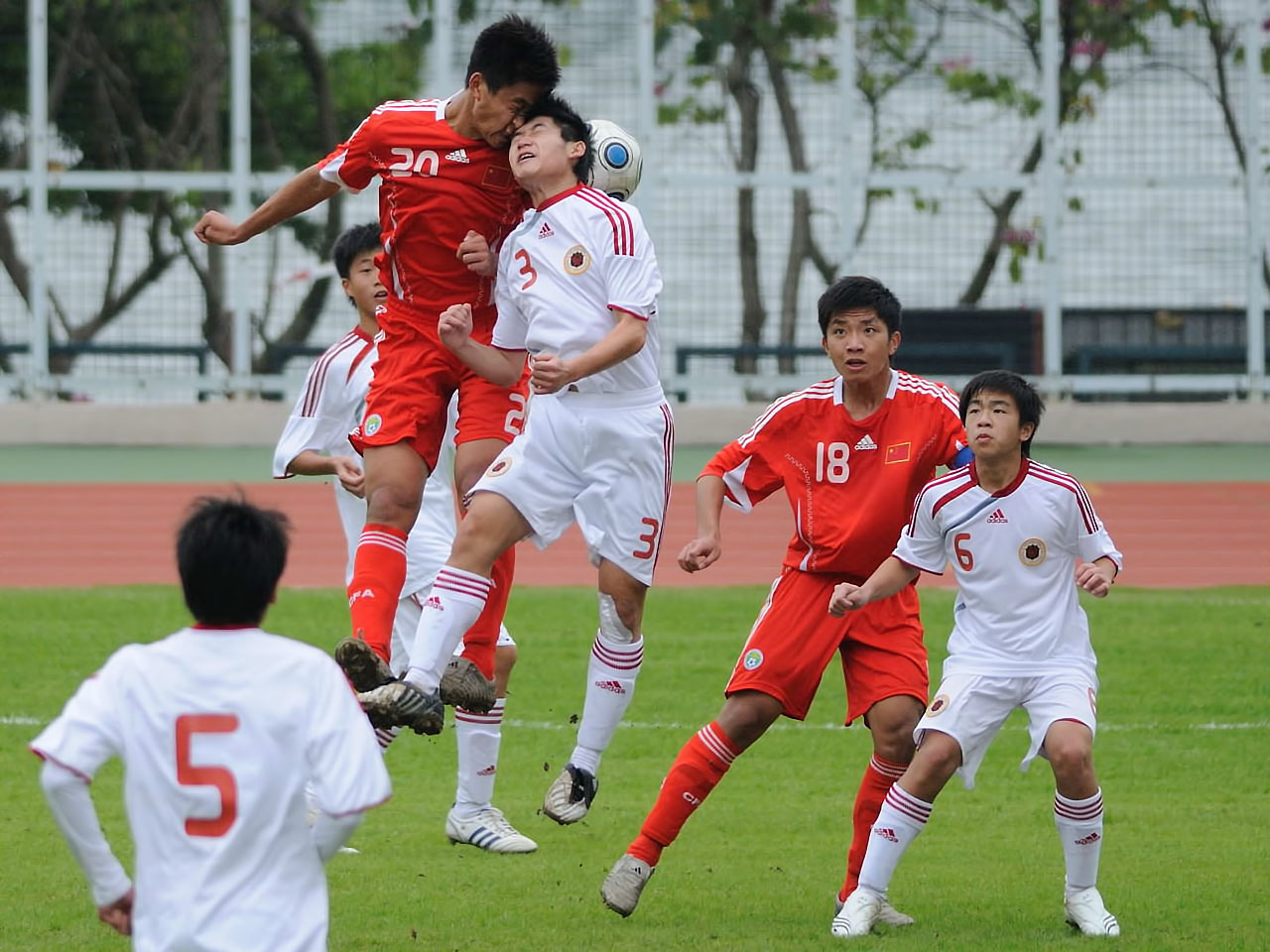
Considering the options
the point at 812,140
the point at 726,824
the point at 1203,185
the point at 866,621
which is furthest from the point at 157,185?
the point at 866,621

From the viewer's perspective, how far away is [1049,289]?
77.4 feet

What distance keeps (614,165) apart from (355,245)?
1.27m

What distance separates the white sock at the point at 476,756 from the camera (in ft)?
25.3

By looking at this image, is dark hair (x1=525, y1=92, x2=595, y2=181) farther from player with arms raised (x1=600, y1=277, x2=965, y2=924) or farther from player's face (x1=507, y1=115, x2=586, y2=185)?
player with arms raised (x1=600, y1=277, x2=965, y2=924)

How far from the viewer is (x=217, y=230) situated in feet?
23.6

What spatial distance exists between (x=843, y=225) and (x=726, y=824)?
15.8 m

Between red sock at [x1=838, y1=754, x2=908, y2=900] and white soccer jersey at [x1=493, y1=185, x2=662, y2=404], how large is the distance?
1.49 meters

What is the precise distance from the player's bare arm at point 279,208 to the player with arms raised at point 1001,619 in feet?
7.62

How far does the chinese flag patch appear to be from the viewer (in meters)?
6.63

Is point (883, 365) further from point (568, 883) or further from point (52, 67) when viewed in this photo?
point (52, 67)

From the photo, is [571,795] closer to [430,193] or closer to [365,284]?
[430,193]

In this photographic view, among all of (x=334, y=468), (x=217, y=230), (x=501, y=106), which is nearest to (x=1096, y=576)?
(x=501, y=106)

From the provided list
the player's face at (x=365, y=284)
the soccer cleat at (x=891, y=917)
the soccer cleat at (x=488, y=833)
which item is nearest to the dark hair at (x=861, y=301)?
the soccer cleat at (x=891, y=917)

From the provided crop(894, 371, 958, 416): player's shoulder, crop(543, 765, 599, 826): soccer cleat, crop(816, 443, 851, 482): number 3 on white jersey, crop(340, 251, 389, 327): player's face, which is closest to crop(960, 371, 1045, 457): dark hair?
crop(894, 371, 958, 416): player's shoulder
